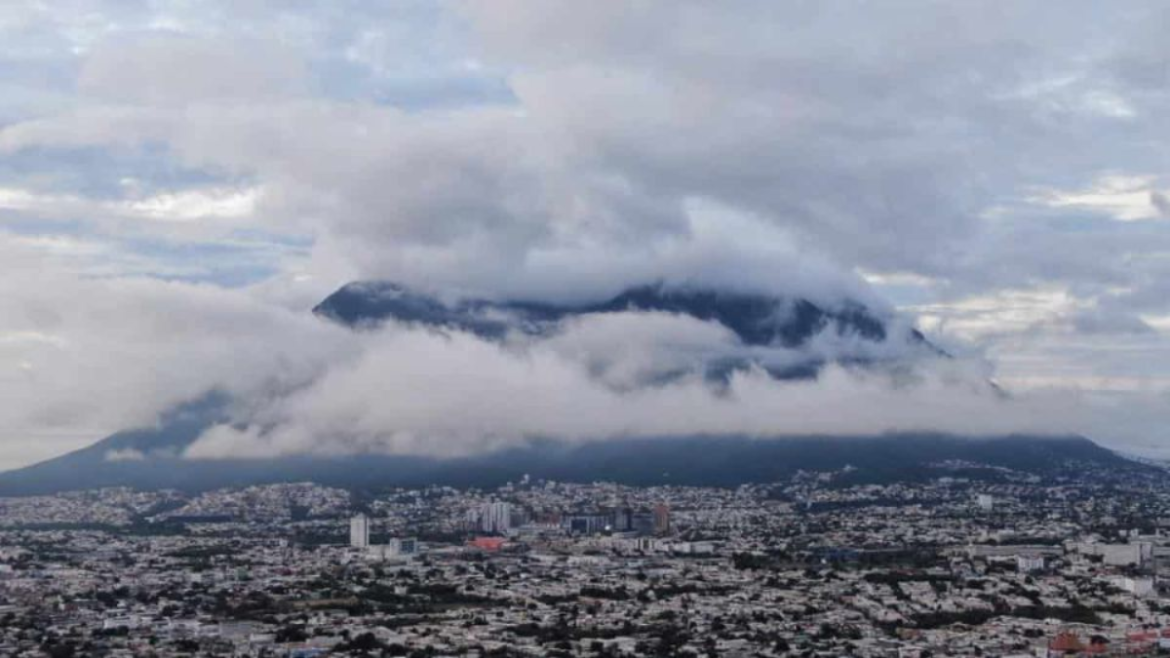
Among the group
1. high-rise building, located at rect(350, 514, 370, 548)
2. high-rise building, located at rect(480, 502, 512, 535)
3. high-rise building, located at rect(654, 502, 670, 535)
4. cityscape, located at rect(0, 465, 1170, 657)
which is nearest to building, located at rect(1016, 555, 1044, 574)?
cityscape, located at rect(0, 465, 1170, 657)

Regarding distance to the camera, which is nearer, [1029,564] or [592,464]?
[1029,564]

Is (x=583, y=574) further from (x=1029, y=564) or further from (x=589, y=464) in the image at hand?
(x=589, y=464)

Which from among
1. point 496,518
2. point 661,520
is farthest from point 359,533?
point 661,520

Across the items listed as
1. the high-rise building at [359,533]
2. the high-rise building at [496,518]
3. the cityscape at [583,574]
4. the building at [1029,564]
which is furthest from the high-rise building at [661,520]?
the building at [1029,564]

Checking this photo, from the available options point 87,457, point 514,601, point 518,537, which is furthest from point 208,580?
point 87,457

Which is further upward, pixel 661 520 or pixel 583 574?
pixel 661 520

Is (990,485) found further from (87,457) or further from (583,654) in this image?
(583,654)

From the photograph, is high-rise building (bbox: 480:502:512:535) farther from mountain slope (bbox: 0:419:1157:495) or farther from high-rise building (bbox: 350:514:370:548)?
mountain slope (bbox: 0:419:1157:495)
